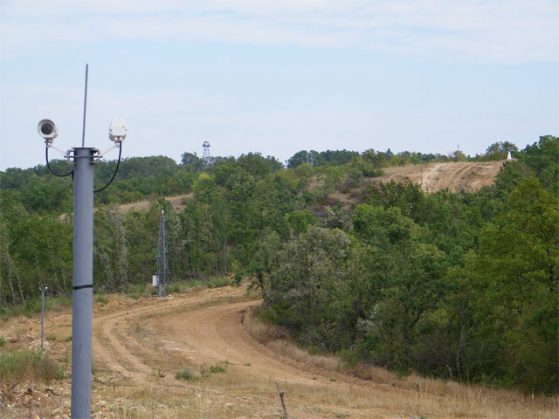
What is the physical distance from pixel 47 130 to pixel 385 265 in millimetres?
20270

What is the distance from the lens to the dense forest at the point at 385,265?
21156 mm

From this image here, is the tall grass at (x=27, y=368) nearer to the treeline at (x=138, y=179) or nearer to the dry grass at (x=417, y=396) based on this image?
the dry grass at (x=417, y=396)

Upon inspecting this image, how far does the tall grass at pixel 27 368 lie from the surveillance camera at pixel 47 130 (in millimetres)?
12397

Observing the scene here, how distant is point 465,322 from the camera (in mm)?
24531

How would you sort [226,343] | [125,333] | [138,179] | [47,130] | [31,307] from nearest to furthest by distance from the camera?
1. [47,130]
2. [226,343]
3. [125,333]
4. [31,307]
5. [138,179]

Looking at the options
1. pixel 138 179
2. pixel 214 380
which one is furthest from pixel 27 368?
pixel 138 179

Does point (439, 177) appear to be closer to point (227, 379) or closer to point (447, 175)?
point (447, 175)

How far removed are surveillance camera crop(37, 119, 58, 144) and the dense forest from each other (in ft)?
10.7

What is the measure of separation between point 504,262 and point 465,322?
155 inches

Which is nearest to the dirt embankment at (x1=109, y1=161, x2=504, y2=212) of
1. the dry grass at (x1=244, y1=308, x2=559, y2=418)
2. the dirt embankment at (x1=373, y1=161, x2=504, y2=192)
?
the dirt embankment at (x1=373, y1=161, x2=504, y2=192)

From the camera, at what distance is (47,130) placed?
8398 millimetres

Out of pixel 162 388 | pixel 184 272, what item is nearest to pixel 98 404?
pixel 162 388

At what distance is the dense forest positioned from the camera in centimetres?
2116

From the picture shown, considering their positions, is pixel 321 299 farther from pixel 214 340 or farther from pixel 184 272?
pixel 184 272
